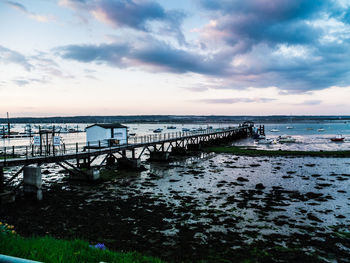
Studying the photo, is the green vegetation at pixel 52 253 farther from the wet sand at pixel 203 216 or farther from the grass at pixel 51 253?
the wet sand at pixel 203 216

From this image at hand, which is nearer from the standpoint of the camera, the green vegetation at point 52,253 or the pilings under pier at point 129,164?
the green vegetation at point 52,253

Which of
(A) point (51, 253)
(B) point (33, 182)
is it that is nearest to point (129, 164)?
(B) point (33, 182)

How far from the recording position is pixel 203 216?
1402 centimetres

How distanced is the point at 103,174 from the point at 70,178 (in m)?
3.62

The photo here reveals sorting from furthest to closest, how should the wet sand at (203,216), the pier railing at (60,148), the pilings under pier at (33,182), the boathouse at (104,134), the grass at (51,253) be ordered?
the boathouse at (104,134) → the pier railing at (60,148) → the pilings under pier at (33,182) → the wet sand at (203,216) → the grass at (51,253)

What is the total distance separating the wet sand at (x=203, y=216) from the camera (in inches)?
408

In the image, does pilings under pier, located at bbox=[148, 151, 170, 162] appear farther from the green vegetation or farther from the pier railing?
the green vegetation

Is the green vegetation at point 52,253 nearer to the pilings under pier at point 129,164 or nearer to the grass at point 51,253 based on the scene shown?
the grass at point 51,253

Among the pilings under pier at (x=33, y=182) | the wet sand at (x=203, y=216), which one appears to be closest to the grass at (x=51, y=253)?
the wet sand at (x=203, y=216)

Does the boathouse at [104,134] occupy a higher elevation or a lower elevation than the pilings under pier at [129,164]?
higher

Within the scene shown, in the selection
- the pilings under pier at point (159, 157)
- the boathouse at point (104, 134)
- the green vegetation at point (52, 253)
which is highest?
the boathouse at point (104, 134)

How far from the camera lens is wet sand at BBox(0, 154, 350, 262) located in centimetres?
1037

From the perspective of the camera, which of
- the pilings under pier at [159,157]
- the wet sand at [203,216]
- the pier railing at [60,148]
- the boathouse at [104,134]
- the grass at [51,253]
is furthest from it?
the pilings under pier at [159,157]

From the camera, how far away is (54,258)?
5.10 meters
